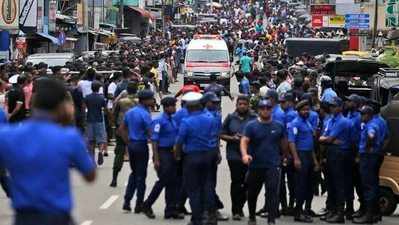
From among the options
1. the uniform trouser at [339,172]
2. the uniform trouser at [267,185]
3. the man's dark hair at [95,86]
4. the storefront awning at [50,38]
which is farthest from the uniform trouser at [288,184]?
the storefront awning at [50,38]

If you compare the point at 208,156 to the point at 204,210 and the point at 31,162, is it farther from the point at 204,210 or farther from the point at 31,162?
the point at 31,162

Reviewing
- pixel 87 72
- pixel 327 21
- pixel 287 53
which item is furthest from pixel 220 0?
pixel 87 72

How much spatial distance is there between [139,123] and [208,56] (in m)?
26.9

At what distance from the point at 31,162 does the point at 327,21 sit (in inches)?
2429

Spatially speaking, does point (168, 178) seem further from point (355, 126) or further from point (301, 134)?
point (355, 126)

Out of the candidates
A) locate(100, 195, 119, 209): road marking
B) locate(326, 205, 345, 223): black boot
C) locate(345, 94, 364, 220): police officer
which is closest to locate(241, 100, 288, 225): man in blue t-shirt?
locate(326, 205, 345, 223): black boot

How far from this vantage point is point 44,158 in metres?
6.32

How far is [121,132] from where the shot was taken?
14.1 meters

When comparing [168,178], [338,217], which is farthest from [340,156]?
[168,178]

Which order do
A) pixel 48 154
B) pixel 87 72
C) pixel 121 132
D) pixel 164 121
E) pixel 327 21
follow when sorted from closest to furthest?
pixel 48 154 < pixel 164 121 < pixel 121 132 < pixel 87 72 < pixel 327 21

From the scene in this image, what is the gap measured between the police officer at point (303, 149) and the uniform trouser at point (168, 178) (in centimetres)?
159

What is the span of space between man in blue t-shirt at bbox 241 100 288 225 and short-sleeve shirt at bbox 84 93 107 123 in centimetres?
641

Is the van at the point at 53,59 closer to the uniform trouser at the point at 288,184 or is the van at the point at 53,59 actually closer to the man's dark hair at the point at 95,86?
the man's dark hair at the point at 95,86

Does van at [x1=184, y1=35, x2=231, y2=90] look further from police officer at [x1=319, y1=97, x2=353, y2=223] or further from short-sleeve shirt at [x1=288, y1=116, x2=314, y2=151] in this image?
short-sleeve shirt at [x1=288, y1=116, x2=314, y2=151]
